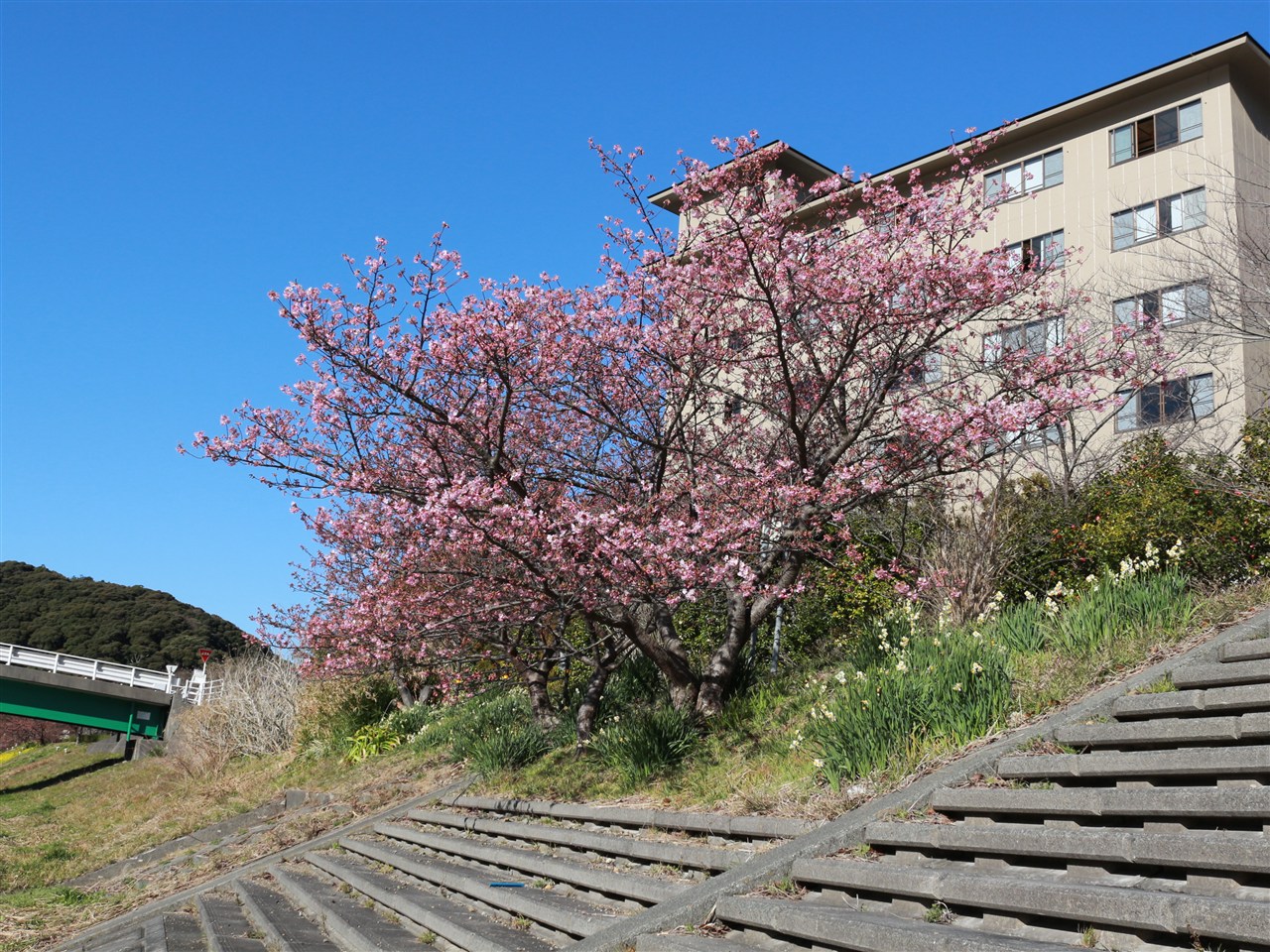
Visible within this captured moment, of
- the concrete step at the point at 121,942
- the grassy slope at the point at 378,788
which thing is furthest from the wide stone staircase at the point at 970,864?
the grassy slope at the point at 378,788

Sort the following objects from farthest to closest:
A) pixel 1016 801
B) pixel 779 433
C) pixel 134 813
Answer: pixel 134 813 → pixel 779 433 → pixel 1016 801

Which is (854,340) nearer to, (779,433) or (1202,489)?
(779,433)

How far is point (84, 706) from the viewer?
3909 cm

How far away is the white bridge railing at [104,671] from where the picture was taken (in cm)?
3819

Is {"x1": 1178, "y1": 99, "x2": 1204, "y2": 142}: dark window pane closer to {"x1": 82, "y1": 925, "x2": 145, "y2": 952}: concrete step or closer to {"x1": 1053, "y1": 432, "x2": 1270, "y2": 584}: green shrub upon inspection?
{"x1": 1053, "y1": 432, "x2": 1270, "y2": 584}: green shrub

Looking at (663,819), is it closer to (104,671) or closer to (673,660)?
(673,660)

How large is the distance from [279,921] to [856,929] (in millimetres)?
7076

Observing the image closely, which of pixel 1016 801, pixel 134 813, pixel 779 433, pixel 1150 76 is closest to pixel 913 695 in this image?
pixel 1016 801

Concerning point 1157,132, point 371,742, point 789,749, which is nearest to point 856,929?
point 789,749

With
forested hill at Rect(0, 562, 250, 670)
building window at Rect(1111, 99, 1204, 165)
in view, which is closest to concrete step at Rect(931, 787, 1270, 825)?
building window at Rect(1111, 99, 1204, 165)

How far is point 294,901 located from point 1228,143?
76.9 feet

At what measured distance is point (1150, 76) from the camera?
23.7m

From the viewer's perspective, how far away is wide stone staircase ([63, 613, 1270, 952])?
435 centimetres

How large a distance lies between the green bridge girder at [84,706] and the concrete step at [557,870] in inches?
1269
